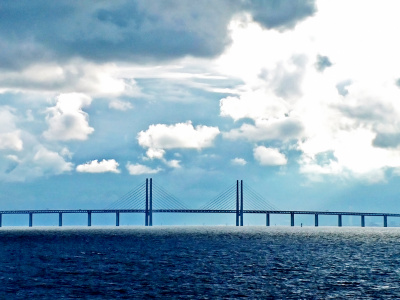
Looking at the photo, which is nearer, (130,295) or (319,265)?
(130,295)

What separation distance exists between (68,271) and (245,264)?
64.1 feet

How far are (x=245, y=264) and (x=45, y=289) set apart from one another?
27118mm

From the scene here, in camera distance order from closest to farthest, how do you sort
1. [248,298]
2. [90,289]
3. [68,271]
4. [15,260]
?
[248,298] < [90,289] < [68,271] < [15,260]

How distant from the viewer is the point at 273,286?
48.6 m

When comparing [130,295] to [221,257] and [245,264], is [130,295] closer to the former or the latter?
[245,264]

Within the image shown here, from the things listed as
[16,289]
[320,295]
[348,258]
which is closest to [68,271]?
[16,289]

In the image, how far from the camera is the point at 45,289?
46.2 meters

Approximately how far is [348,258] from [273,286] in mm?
32342

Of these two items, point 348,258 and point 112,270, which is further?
point 348,258

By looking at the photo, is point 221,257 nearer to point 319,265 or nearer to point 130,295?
point 319,265

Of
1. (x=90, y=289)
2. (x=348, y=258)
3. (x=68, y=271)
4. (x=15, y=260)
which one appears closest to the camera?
(x=90, y=289)

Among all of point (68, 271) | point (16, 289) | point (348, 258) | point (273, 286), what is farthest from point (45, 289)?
point (348, 258)

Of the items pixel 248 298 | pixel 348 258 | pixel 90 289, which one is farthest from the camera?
pixel 348 258

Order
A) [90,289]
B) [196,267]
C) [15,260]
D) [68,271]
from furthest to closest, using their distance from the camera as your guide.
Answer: [15,260], [196,267], [68,271], [90,289]
